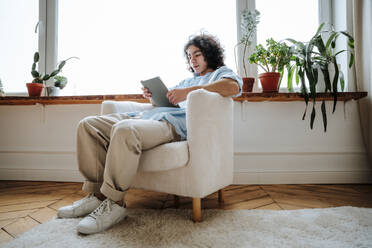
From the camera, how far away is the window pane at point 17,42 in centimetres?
195

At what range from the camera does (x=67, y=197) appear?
1.29 metres

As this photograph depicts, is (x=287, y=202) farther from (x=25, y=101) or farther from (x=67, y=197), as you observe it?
(x=25, y=101)

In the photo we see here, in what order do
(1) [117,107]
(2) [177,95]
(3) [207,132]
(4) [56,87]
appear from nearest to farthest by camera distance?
(3) [207,132]
(2) [177,95]
(1) [117,107]
(4) [56,87]

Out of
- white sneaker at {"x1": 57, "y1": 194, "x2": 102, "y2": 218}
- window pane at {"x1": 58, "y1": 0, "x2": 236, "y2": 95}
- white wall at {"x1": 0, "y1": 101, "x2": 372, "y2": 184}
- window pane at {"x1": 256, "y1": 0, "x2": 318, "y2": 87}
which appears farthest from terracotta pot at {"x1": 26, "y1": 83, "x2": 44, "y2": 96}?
window pane at {"x1": 256, "y1": 0, "x2": 318, "y2": 87}

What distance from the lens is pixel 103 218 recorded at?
2.63 ft

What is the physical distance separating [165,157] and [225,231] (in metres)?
0.35

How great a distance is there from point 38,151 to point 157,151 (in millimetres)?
1366

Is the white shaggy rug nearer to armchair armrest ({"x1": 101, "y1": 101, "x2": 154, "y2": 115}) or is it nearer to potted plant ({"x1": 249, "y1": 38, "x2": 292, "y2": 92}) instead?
armchair armrest ({"x1": 101, "y1": 101, "x2": 154, "y2": 115})

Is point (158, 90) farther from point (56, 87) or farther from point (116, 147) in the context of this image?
point (56, 87)

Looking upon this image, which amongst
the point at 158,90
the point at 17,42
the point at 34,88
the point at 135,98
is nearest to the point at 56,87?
the point at 34,88

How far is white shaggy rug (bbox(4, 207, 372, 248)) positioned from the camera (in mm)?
710

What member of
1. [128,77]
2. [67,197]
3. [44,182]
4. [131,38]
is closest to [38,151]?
[44,182]

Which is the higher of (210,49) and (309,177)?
(210,49)

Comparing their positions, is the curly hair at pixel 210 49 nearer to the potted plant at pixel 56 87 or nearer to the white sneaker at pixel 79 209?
the white sneaker at pixel 79 209
